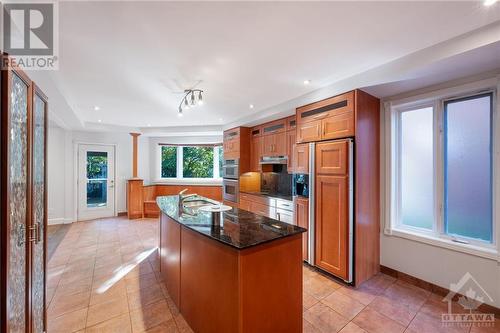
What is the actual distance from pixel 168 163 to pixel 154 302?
4.86 meters

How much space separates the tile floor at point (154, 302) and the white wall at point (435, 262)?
205 mm

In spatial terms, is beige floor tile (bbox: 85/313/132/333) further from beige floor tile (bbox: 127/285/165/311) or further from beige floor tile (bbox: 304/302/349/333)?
beige floor tile (bbox: 304/302/349/333)

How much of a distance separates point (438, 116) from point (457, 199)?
3.21ft

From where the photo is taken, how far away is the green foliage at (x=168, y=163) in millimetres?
6637

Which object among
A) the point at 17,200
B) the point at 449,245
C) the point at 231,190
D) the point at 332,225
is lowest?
the point at 449,245

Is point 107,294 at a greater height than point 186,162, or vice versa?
point 186,162

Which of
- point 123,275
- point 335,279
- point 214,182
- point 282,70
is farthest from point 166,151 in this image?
point 335,279

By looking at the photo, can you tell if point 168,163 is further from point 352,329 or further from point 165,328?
point 352,329

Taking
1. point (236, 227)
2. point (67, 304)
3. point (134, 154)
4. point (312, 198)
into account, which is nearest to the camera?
point (236, 227)

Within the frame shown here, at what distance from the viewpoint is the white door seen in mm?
5559

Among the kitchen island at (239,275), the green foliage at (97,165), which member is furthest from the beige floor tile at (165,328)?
the green foliage at (97,165)

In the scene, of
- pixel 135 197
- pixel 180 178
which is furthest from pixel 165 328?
pixel 180 178

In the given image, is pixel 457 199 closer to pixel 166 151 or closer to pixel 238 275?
pixel 238 275

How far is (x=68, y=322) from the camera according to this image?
199 cm
